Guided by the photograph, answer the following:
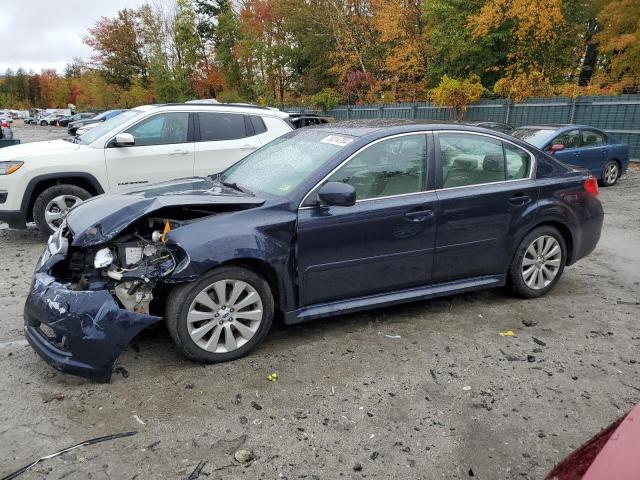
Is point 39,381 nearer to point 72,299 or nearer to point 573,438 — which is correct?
point 72,299

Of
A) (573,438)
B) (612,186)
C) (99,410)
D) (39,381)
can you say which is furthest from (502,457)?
(612,186)

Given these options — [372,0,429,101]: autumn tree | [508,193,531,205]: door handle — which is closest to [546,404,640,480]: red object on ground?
[508,193,531,205]: door handle

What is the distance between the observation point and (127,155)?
7117 millimetres

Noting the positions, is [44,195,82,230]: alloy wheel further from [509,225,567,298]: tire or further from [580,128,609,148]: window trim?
[580,128,609,148]: window trim

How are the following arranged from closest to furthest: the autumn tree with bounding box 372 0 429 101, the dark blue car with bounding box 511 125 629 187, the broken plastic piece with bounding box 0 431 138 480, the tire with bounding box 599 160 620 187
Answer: the broken plastic piece with bounding box 0 431 138 480 < the dark blue car with bounding box 511 125 629 187 < the tire with bounding box 599 160 620 187 < the autumn tree with bounding box 372 0 429 101

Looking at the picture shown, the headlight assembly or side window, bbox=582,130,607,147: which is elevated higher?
side window, bbox=582,130,607,147

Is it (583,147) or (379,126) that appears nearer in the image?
(379,126)

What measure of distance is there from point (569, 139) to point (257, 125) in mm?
7335

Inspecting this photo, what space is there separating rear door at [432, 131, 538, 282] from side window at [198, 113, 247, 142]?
4.29m

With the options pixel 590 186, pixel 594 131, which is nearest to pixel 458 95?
pixel 594 131

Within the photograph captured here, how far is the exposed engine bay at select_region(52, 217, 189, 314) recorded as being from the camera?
11.3 ft

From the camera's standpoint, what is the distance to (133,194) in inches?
161

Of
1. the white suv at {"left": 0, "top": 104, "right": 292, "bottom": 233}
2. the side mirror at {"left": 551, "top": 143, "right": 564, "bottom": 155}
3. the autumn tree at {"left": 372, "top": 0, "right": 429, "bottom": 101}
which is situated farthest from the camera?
the autumn tree at {"left": 372, "top": 0, "right": 429, "bottom": 101}

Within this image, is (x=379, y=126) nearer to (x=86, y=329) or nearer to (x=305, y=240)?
(x=305, y=240)
